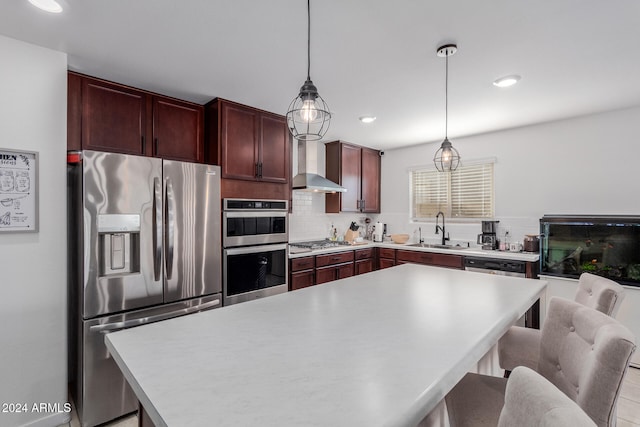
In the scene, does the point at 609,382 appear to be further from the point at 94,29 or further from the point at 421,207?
the point at 421,207

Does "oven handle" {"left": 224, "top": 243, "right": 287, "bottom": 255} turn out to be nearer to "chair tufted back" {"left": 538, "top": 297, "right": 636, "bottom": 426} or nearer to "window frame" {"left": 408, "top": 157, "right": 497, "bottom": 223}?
"chair tufted back" {"left": 538, "top": 297, "right": 636, "bottom": 426}

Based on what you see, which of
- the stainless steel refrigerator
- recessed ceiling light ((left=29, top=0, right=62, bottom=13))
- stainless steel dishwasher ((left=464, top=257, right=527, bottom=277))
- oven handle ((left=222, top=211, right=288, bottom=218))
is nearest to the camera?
recessed ceiling light ((left=29, top=0, right=62, bottom=13))

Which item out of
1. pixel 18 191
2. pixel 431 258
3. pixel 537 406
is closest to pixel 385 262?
pixel 431 258

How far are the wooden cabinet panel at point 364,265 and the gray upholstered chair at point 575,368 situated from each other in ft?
9.36

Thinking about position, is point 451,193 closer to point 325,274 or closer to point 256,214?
point 325,274

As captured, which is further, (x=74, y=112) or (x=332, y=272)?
(x=332, y=272)

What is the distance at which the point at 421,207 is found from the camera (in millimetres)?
4734

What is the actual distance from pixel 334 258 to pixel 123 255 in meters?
2.26

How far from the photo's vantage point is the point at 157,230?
2289mm

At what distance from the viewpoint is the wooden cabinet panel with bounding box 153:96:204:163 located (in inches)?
106

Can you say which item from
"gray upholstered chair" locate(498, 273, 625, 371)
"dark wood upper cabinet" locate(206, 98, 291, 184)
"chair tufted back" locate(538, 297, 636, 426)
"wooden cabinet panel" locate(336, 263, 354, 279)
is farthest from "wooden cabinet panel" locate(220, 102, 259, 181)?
"chair tufted back" locate(538, 297, 636, 426)

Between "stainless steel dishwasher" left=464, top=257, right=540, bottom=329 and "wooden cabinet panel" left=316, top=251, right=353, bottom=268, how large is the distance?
1356mm

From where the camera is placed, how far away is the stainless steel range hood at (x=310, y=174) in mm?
3850

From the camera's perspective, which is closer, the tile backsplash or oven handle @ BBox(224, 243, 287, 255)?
oven handle @ BBox(224, 243, 287, 255)
